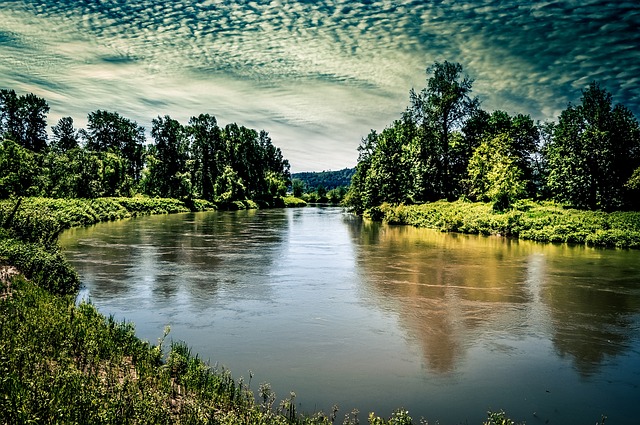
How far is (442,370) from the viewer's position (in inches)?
354

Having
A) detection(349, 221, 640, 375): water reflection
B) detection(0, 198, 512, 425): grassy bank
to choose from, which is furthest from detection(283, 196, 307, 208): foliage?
detection(0, 198, 512, 425): grassy bank

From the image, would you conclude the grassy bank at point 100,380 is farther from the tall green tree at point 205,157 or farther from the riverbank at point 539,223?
the tall green tree at point 205,157

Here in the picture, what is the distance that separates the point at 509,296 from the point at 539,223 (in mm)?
19544

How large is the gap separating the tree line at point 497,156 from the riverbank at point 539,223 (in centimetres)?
313

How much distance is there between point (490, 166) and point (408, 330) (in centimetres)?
3851

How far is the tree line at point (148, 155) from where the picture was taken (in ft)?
199

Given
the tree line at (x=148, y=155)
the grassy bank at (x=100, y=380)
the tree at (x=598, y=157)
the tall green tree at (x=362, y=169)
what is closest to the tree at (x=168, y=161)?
the tree line at (x=148, y=155)

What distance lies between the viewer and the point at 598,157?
125 ft

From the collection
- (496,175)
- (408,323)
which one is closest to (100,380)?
(408,323)

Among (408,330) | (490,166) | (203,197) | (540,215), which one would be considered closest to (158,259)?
(408,330)

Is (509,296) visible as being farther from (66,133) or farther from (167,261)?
(66,133)

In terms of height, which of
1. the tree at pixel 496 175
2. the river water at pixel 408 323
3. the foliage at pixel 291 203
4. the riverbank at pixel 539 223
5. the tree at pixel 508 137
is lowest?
the river water at pixel 408 323

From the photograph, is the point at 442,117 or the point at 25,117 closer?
the point at 442,117

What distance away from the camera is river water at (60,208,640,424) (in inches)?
313
